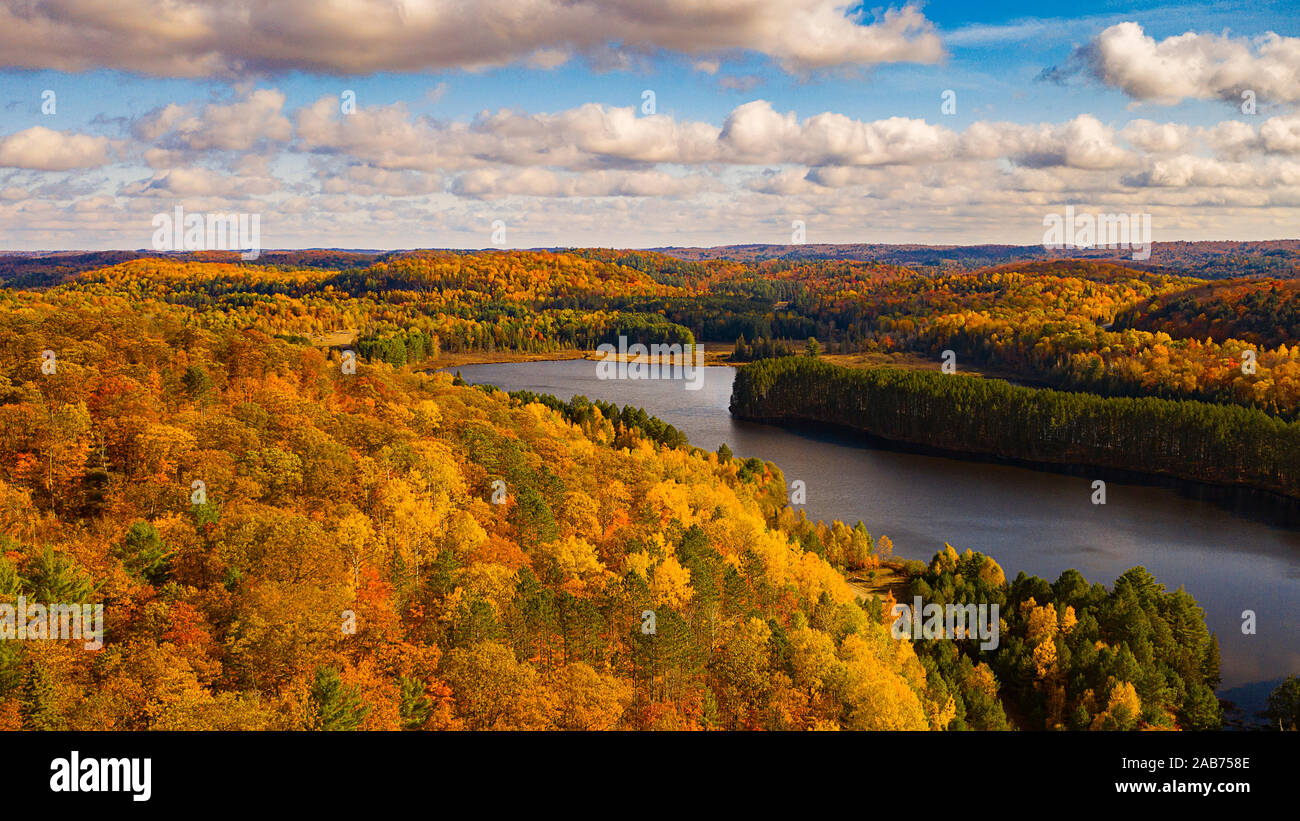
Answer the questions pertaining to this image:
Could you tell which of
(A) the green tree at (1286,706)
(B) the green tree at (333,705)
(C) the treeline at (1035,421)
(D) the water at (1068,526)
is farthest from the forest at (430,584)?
(C) the treeline at (1035,421)

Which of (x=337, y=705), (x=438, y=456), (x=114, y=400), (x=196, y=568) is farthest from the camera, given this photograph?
(x=438, y=456)

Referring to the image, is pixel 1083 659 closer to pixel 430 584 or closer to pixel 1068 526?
pixel 430 584

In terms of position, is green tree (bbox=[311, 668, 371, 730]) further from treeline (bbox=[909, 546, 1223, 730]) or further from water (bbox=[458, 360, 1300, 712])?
water (bbox=[458, 360, 1300, 712])

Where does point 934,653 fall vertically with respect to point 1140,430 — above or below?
below

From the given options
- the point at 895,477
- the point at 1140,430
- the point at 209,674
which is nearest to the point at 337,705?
the point at 209,674

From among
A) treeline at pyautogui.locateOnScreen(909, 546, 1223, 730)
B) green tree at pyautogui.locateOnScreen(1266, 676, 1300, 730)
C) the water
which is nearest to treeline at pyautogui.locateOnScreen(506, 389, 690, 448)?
the water

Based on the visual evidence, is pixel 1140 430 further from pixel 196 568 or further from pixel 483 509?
pixel 196 568

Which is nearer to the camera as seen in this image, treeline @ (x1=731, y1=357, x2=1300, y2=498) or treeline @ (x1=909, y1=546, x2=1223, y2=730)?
treeline @ (x1=909, y1=546, x2=1223, y2=730)
